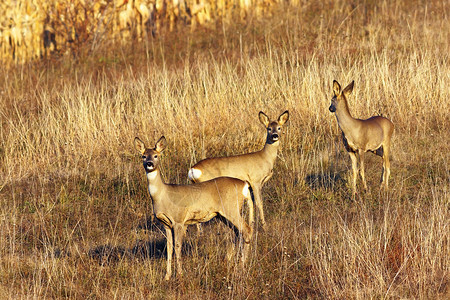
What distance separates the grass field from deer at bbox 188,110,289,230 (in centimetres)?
37

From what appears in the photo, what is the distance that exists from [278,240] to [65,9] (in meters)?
11.5

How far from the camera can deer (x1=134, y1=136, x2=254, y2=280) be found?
5.26 m

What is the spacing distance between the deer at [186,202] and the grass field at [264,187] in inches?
10.1

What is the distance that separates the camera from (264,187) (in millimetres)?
7832

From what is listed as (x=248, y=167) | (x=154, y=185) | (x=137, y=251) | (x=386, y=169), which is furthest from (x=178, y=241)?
(x=386, y=169)

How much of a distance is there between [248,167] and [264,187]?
3.35 feet

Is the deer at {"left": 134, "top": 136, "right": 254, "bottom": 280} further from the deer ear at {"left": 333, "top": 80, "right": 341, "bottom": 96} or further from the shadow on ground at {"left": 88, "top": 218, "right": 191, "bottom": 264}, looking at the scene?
the deer ear at {"left": 333, "top": 80, "right": 341, "bottom": 96}

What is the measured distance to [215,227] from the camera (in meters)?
6.59

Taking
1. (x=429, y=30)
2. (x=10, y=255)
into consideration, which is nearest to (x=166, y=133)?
(x=10, y=255)

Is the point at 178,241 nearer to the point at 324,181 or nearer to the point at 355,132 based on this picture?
the point at 355,132

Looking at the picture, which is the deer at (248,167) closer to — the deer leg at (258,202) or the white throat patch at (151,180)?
the deer leg at (258,202)

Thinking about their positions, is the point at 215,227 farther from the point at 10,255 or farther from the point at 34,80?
the point at 34,80

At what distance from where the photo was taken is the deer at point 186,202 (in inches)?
207

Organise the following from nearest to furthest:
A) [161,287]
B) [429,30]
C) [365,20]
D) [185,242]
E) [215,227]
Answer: [161,287]
[185,242]
[215,227]
[429,30]
[365,20]
